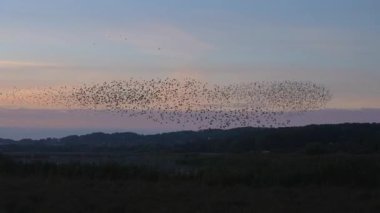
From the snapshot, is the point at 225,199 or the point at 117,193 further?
the point at 117,193

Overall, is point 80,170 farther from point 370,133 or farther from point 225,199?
point 370,133

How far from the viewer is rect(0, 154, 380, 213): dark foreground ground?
24484 mm

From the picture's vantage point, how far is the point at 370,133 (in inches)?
4774

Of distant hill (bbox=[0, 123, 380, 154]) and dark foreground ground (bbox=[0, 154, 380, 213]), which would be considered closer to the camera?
dark foreground ground (bbox=[0, 154, 380, 213])

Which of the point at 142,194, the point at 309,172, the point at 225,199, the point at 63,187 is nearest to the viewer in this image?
the point at 225,199

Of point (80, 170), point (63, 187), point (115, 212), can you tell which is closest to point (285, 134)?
point (80, 170)

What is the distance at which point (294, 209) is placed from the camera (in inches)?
943

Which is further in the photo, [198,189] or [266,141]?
[266,141]

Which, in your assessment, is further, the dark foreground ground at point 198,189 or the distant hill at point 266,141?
the distant hill at point 266,141

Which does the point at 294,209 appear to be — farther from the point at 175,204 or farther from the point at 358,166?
the point at 358,166

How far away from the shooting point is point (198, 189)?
32344 mm

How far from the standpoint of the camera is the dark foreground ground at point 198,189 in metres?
24.5

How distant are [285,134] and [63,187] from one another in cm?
9384

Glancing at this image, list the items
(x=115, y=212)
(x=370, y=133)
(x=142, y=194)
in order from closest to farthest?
(x=115, y=212) < (x=142, y=194) < (x=370, y=133)
